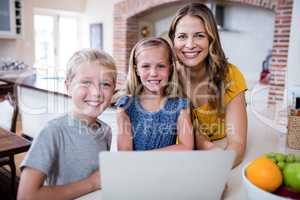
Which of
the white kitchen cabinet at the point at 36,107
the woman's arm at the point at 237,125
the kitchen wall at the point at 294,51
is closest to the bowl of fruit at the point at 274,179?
the woman's arm at the point at 237,125

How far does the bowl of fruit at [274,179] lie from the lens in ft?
1.88

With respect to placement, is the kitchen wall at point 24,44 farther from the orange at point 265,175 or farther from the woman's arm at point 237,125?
the orange at point 265,175

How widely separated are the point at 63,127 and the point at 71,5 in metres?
6.20

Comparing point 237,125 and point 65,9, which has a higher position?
point 65,9

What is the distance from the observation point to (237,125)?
109cm

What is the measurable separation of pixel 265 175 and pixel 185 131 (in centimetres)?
45

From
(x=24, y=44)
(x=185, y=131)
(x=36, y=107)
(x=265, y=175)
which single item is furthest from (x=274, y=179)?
(x=24, y=44)

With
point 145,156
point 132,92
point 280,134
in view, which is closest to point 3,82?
point 132,92

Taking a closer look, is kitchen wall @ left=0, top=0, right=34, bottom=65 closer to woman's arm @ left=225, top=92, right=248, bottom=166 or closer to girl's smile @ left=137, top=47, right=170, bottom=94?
girl's smile @ left=137, top=47, right=170, bottom=94

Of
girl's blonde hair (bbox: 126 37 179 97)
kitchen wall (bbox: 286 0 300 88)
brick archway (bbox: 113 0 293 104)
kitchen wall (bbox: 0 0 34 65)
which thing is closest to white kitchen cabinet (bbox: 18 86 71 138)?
brick archway (bbox: 113 0 293 104)

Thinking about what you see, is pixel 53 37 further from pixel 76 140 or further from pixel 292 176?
pixel 292 176

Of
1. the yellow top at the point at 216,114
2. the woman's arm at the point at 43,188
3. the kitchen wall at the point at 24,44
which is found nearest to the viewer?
the woman's arm at the point at 43,188

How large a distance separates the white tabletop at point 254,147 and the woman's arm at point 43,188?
0.07ft

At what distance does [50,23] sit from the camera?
631cm
